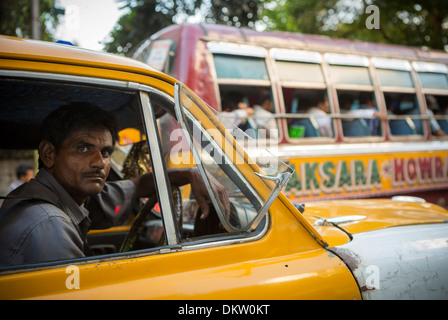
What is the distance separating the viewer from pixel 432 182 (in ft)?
20.6

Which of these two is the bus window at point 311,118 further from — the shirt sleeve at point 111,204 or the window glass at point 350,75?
the shirt sleeve at point 111,204

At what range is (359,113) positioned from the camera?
18.7 feet

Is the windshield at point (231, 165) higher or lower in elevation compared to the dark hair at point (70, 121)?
lower

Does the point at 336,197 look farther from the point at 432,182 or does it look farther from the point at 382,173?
the point at 432,182

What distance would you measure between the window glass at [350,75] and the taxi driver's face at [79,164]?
473 centimetres

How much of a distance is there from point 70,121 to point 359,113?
513 cm

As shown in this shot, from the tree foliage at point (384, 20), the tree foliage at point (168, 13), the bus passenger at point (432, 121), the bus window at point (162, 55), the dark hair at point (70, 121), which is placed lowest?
the dark hair at point (70, 121)

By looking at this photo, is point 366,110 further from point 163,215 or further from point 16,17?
point 16,17

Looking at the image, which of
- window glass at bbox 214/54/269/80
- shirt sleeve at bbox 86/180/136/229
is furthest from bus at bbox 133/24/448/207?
shirt sleeve at bbox 86/180/136/229

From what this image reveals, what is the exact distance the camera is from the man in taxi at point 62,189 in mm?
1091

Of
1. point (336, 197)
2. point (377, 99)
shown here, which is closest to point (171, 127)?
point (336, 197)

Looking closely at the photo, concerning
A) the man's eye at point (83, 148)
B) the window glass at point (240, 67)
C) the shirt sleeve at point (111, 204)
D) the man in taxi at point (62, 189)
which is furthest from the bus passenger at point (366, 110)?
the man's eye at point (83, 148)

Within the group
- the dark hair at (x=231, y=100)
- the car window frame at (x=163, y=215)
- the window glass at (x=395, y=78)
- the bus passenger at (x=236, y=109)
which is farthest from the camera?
the window glass at (x=395, y=78)

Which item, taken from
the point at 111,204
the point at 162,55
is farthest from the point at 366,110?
the point at 111,204
